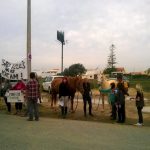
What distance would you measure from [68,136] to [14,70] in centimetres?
793

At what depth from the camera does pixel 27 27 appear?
21.1 metres

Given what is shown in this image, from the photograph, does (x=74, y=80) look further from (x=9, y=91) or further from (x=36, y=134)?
(x=36, y=134)

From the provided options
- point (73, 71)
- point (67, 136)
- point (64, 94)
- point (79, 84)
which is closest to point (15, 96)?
point (64, 94)

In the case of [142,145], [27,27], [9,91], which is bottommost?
[142,145]

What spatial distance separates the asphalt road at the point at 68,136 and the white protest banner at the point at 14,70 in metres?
3.83

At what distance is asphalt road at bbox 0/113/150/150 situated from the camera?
11.1 metres

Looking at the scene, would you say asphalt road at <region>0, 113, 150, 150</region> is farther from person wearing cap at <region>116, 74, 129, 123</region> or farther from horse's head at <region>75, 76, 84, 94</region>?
horse's head at <region>75, 76, 84, 94</region>

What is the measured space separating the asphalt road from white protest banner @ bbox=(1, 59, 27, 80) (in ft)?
12.6

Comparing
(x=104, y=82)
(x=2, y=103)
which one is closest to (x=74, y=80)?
(x=104, y=82)

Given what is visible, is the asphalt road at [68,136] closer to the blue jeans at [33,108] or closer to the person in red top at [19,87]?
the blue jeans at [33,108]

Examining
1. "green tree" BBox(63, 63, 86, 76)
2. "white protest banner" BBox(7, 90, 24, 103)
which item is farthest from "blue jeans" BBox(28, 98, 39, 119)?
"green tree" BBox(63, 63, 86, 76)

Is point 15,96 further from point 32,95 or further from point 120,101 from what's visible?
point 120,101

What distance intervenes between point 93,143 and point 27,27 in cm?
1080

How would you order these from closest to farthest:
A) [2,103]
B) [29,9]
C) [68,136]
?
[68,136], [29,9], [2,103]
